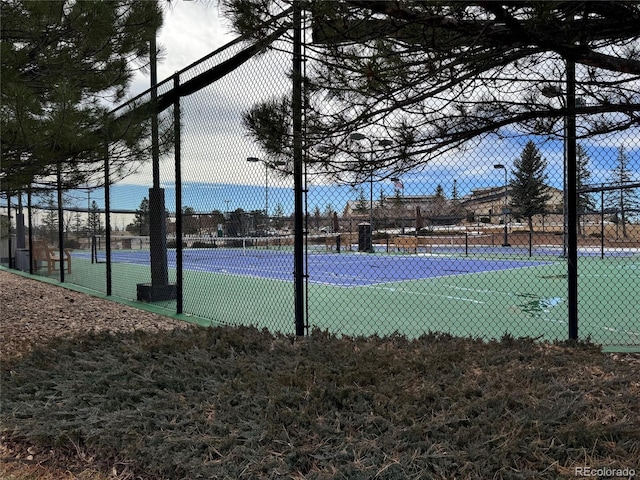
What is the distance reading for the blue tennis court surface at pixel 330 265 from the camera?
9.82m

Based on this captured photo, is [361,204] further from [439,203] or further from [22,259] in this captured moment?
[22,259]

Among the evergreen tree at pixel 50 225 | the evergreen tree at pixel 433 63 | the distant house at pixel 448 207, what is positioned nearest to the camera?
the evergreen tree at pixel 433 63

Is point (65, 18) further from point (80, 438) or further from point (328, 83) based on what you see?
point (80, 438)

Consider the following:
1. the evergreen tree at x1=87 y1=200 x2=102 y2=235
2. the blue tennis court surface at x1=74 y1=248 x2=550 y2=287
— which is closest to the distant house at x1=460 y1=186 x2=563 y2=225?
the blue tennis court surface at x1=74 y1=248 x2=550 y2=287

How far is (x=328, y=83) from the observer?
10.3 feet

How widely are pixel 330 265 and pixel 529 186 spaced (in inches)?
501

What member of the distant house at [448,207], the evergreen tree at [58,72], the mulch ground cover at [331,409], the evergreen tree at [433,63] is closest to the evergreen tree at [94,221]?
the evergreen tree at [58,72]

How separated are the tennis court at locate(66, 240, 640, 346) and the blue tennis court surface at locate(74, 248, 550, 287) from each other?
0.06 meters

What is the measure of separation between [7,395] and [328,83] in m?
3.24

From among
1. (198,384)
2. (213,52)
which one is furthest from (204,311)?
(198,384)

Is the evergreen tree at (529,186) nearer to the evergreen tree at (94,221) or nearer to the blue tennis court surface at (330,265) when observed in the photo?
the blue tennis court surface at (330,265)

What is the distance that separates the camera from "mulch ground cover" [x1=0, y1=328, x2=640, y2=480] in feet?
8.11

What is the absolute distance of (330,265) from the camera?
62.3 ft

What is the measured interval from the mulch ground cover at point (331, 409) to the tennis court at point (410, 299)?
146cm
